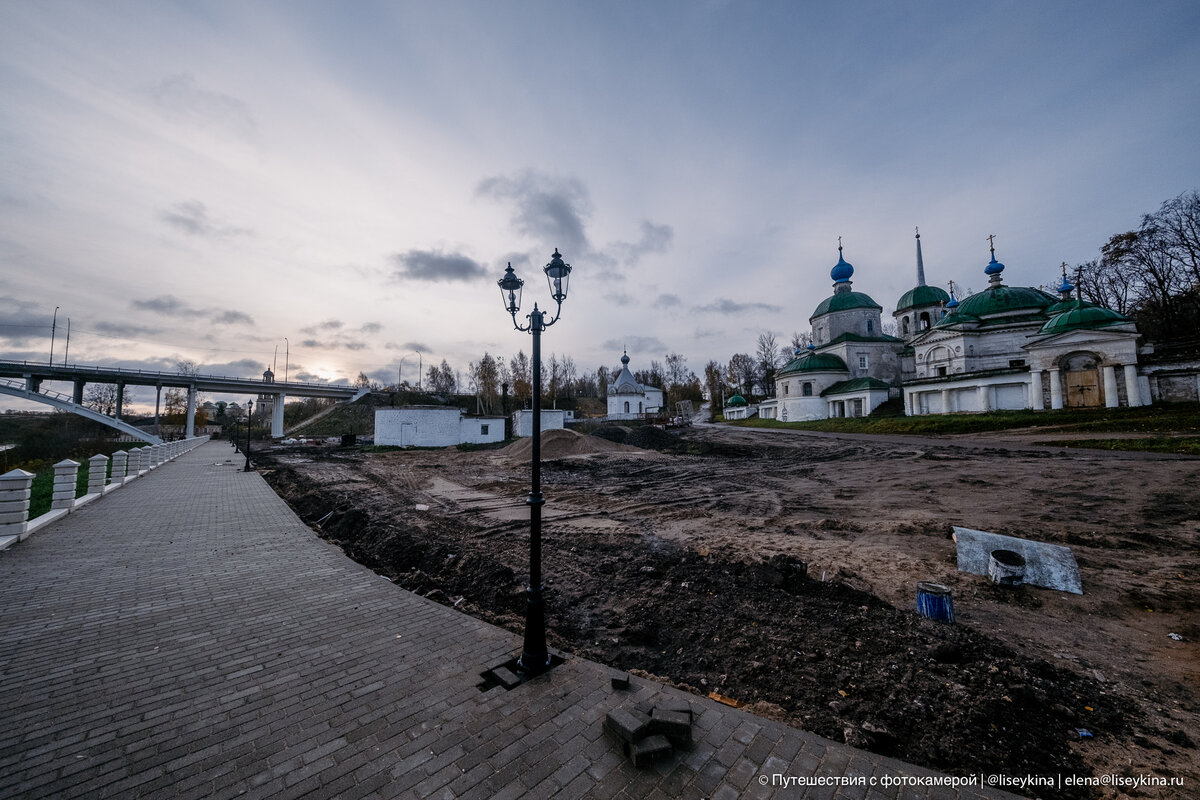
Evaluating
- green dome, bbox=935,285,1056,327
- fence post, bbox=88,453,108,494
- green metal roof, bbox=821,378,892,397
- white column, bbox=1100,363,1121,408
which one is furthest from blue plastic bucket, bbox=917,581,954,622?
green dome, bbox=935,285,1056,327

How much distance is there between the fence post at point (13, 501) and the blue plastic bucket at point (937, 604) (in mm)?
15131

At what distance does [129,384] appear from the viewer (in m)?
55.2

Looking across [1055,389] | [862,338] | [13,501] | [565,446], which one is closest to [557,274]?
[13,501]

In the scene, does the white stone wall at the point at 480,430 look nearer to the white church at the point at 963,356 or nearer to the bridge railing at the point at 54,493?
the bridge railing at the point at 54,493

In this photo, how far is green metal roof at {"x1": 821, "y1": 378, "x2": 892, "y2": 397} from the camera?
42.8 m

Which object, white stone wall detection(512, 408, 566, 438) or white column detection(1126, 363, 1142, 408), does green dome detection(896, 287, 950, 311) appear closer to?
white column detection(1126, 363, 1142, 408)

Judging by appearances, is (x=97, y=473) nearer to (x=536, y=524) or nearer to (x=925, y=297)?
(x=536, y=524)

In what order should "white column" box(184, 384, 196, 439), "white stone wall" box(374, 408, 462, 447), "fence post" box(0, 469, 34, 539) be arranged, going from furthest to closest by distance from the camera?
"white column" box(184, 384, 196, 439), "white stone wall" box(374, 408, 462, 447), "fence post" box(0, 469, 34, 539)

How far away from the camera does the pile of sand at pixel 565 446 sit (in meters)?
28.8

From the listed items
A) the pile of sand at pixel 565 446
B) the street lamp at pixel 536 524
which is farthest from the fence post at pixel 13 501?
the pile of sand at pixel 565 446

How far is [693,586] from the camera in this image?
6484 mm

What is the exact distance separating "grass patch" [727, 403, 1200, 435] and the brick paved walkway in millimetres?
30882

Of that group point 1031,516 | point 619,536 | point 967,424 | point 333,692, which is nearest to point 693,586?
point 619,536

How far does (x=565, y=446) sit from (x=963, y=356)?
37.7 metres
